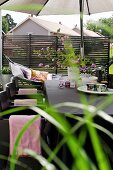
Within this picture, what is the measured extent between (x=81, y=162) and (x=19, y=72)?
7.40 meters

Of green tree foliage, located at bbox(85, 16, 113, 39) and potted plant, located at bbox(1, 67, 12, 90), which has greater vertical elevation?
green tree foliage, located at bbox(85, 16, 113, 39)

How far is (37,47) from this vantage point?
33.6 feet

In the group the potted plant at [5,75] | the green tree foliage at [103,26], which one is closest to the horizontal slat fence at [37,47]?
the potted plant at [5,75]

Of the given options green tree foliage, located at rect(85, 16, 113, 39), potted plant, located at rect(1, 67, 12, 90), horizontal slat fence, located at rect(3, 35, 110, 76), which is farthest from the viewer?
horizontal slat fence, located at rect(3, 35, 110, 76)

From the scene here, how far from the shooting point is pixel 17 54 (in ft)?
32.8

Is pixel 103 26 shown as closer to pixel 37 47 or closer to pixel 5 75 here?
pixel 5 75

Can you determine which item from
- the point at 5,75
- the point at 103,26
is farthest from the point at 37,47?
the point at 103,26

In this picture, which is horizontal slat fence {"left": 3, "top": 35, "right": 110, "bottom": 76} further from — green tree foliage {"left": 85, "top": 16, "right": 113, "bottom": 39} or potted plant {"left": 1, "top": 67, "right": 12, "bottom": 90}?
green tree foliage {"left": 85, "top": 16, "right": 113, "bottom": 39}

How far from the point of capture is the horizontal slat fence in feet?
32.7

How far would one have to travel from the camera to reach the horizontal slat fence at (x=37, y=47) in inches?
392

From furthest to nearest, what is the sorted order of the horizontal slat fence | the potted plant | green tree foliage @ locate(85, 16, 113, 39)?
the horizontal slat fence < the potted plant < green tree foliage @ locate(85, 16, 113, 39)

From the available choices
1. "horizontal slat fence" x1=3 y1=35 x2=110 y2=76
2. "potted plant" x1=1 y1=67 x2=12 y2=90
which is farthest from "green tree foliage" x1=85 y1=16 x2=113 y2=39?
"horizontal slat fence" x1=3 y1=35 x2=110 y2=76

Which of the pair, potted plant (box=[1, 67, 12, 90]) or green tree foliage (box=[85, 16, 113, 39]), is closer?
green tree foliage (box=[85, 16, 113, 39])

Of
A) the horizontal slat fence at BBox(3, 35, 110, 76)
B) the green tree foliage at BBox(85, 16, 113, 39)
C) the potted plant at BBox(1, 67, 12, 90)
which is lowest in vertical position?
the potted plant at BBox(1, 67, 12, 90)
